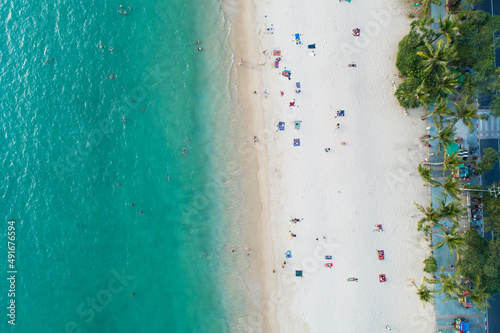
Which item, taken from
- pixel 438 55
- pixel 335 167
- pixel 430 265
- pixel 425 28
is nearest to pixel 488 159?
pixel 438 55

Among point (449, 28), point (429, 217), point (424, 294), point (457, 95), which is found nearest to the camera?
point (449, 28)

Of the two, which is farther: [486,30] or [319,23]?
[319,23]

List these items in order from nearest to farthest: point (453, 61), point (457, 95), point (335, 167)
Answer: point (453, 61), point (457, 95), point (335, 167)

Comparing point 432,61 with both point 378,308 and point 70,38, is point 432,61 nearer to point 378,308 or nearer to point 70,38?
point 378,308

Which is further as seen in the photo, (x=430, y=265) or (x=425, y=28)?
(x=430, y=265)

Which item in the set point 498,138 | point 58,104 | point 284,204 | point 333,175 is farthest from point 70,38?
point 498,138

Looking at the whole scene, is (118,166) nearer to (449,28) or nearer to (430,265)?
(430,265)
